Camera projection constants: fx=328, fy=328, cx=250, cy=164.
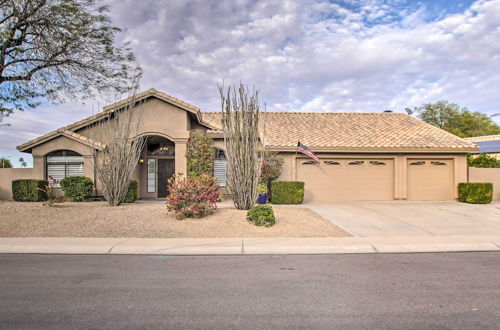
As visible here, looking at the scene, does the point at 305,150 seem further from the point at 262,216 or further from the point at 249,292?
the point at 249,292

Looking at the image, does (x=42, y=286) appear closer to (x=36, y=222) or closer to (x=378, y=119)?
(x=36, y=222)

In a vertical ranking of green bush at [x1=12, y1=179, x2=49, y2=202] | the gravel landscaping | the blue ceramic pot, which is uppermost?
green bush at [x1=12, y1=179, x2=49, y2=202]

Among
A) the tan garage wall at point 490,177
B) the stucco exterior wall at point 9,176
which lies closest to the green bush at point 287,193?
the tan garage wall at point 490,177

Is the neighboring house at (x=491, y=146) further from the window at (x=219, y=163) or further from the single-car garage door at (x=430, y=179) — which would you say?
the window at (x=219, y=163)

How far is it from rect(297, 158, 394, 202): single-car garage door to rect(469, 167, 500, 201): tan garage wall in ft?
15.5

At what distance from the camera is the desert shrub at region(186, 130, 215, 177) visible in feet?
52.6

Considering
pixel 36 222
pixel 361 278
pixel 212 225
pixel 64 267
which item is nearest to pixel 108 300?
pixel 64 267

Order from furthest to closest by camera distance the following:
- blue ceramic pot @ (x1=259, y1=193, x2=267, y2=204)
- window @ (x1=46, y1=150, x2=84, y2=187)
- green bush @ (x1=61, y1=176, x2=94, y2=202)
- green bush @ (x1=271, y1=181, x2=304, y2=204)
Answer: window @ (x1=46, y1=150, x2=84, y2=187) < green bush @ (x1=271, y1=181, x2=304, y2=204) < blue ceramic pot @ (x1=259, y1=193, x2=267, y2=204) < green bush @ (x1=61, y1=176, x2=94, y2=202)

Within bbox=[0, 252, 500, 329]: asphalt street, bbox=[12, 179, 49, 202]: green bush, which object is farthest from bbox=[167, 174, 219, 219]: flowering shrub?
bbox=[12, 179, 49, 202]: green bush

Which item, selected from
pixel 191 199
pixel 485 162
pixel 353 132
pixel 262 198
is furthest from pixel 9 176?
pixel 485 162

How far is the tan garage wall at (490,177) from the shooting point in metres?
17.8

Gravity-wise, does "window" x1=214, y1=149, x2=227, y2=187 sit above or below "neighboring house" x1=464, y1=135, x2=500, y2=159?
below

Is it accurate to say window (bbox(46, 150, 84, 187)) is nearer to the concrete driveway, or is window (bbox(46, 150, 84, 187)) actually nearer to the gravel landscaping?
the gravel landscaping

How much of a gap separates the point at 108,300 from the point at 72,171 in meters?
13.3
